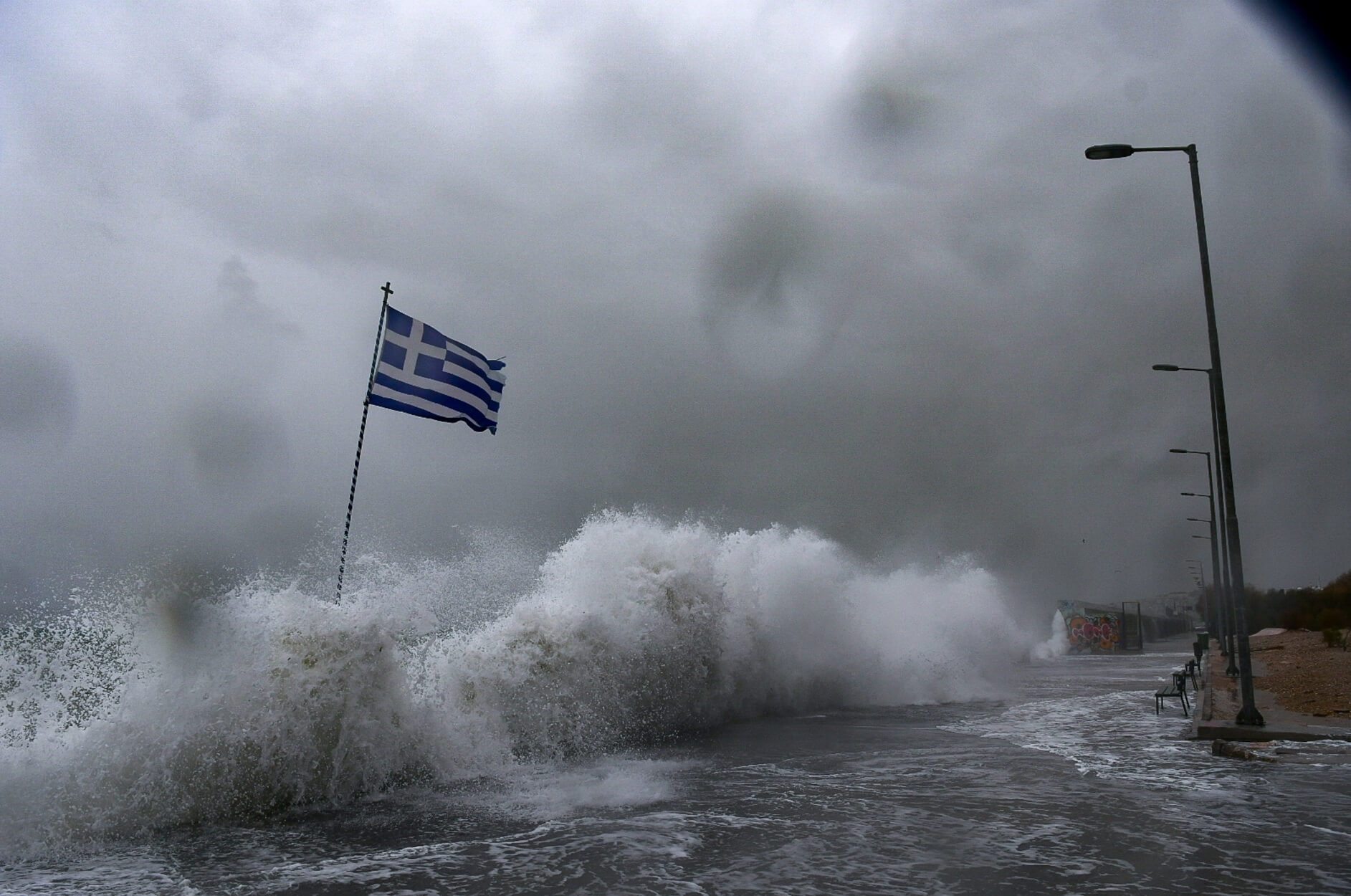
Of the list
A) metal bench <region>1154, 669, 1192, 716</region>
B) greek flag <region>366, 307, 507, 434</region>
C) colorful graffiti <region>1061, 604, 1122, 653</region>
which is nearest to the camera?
greek flag <region>366, 307, 507, 434</region>

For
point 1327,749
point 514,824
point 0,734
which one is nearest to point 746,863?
point 514,824

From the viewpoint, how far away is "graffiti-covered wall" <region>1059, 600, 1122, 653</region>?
76.6m

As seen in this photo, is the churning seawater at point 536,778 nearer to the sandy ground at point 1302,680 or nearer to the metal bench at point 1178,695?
the metal bench at point 1178,695

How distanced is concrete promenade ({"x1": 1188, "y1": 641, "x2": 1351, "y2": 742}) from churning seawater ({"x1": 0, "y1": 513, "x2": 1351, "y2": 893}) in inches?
22.1

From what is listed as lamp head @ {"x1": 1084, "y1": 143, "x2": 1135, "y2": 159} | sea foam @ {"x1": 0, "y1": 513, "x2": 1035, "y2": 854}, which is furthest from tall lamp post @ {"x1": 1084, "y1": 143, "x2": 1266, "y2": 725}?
sea foam @ {"x1": 0, "y1": 513, "x2": 1035, "y2": 854}

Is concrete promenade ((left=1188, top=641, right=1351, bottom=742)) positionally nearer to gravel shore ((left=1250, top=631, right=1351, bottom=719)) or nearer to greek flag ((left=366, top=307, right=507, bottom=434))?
gravel shore ((left=1250, top=631, right=1351, bottom=719))

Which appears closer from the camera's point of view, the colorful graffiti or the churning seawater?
the churning seawater

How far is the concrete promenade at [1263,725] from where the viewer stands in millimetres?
12883

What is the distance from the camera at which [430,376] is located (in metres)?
12.9

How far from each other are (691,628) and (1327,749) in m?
10.8

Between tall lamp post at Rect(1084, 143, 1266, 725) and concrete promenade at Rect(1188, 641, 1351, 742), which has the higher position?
tall lamp post at Rect(1084, 143, 1266, 725)

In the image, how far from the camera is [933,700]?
2389 cm

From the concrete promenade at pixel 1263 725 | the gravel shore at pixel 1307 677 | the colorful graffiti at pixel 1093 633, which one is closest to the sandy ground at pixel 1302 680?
the gravel shore at pixel 1307 677

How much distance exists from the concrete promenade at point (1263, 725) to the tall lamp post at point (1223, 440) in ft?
1.22
